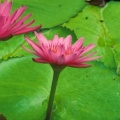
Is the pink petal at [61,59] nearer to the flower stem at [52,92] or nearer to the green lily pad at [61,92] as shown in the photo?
the flower stem at [52,92]

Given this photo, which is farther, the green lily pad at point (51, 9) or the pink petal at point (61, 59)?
the green lily pad at point (51, 9)

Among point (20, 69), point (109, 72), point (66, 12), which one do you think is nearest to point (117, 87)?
point (109, 72)

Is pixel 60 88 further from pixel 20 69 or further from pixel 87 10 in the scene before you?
pixel 87 10

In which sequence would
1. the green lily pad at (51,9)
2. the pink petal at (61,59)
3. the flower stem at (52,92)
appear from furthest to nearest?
1. the green lily pad at (51,9)
2. the flower stem at (52,92)
3. the pink petal at (61,59)

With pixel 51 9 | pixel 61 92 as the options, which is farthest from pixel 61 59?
pixel 51 9

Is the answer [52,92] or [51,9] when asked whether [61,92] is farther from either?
[51,9]

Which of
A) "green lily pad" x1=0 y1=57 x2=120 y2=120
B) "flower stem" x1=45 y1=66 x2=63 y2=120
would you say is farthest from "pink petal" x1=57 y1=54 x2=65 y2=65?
"green lily pad" x1=0 y1=57 x2=120 y2=120

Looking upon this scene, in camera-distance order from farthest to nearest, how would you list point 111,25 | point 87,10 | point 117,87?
1. point 87,10
2. point 111,25
3. point 117,87

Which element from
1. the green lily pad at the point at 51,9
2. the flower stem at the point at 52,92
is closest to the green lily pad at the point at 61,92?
the flower stem at the point at 52,92

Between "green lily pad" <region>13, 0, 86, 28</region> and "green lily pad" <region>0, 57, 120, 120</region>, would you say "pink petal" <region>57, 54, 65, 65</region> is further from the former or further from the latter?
"green lily pad" <region>13, 0, 86, 28</region>

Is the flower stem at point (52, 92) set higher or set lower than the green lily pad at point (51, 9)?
higher

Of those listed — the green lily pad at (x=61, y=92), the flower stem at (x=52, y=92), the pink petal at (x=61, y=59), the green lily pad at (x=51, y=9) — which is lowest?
the green lily pad at (x=51, y=9)
